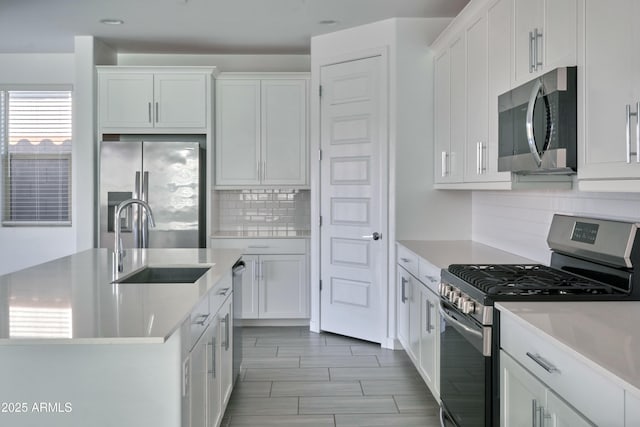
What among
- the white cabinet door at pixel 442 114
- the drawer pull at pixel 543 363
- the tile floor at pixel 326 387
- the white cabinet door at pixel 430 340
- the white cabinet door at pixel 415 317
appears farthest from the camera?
the white cabinet door at pixel 442 114

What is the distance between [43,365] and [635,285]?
6.85 ft

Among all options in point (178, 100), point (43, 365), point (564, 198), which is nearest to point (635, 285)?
point (564, 198)

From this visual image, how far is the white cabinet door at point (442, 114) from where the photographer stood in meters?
4.01

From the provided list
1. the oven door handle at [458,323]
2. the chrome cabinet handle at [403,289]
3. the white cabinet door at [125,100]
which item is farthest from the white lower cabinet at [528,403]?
the white cabinet door at [125,100]

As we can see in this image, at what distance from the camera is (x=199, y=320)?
2.23m

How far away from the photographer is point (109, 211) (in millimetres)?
5141

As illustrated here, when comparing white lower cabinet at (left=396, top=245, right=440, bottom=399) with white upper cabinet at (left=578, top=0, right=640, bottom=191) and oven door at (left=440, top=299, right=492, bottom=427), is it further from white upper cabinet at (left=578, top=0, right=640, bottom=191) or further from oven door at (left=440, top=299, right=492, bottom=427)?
white upper cabinet at (left=578, top=0, right=640, bottom=191)

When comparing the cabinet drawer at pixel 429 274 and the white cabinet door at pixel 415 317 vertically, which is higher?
the cabinet drawer at pixel 429 274

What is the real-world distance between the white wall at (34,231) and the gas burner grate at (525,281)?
4.71 meters

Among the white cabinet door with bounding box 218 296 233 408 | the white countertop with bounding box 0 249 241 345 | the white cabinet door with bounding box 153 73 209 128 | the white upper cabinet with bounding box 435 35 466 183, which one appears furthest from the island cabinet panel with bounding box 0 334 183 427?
the white cabinet door with bounding box 153 73 209 128

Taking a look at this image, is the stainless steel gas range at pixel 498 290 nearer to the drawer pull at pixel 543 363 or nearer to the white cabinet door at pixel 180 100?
the drawer pull at pixel 543 363

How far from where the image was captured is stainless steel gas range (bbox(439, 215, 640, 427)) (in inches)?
80.2

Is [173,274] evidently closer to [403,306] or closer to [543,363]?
[403,306]

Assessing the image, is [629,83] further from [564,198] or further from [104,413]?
[104,413]
